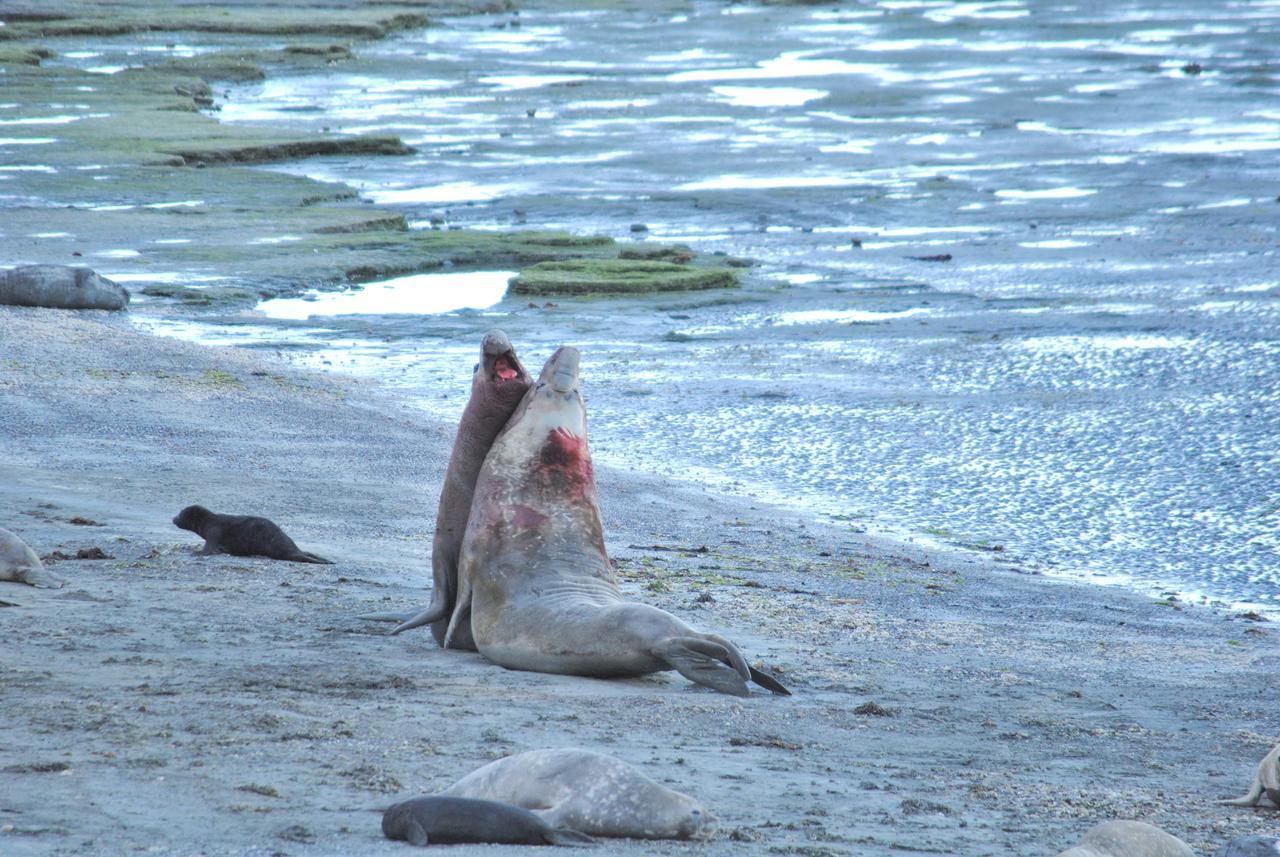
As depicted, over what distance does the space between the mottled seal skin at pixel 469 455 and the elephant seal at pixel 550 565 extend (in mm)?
66

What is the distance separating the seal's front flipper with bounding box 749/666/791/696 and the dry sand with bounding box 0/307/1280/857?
0.41 ft

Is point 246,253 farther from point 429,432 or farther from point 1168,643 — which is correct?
point 1168,643

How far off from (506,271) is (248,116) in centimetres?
1160

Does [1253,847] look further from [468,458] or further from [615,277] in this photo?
[615,277]

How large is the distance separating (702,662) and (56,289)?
885cm

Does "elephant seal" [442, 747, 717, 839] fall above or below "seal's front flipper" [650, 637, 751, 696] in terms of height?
above

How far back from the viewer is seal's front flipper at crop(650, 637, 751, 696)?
17.6ft

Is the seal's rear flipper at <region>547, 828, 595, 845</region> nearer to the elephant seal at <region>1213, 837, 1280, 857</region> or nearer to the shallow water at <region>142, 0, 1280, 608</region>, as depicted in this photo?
the elephant seal at <region>1213, 837, 1280, 857</region>

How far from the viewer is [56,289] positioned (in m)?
13.0

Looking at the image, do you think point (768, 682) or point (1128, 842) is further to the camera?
point (768, 682)

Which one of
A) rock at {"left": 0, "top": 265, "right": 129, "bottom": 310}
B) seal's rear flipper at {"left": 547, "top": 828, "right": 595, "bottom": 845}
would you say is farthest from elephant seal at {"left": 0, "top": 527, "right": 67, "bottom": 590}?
rock at {"left": 0, "top": 265, "right": 129, "bottom": 310}

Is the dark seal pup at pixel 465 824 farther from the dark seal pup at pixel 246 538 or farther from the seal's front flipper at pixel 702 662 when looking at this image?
the dark seal pup at pixel 246 538

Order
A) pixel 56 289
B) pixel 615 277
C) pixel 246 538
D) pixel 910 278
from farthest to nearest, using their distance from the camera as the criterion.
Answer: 1. pixel 910 278
2. pixel 615 277
3. pixel 56 289
4. pixel 246 538

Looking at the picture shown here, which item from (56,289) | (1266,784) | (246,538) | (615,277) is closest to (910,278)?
(615,277)
